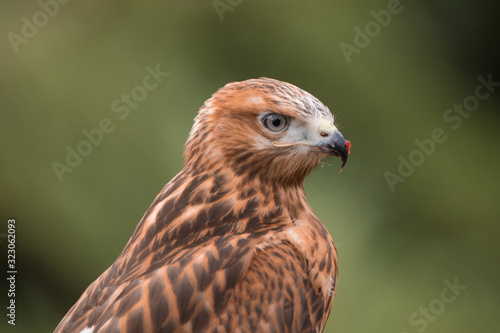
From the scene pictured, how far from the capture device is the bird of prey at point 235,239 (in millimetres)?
2266

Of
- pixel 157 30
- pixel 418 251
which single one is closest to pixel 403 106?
pixel 418 251

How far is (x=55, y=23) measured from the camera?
502 cm

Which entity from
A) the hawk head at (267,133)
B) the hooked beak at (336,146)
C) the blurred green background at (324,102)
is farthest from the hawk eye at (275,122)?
the blurred green background at (324,102)

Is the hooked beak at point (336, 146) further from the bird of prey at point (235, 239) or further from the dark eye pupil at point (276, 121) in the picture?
the dark eye pupil at point (276, 121)

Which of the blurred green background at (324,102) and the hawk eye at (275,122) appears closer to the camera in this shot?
the hawk eye at (275,122)

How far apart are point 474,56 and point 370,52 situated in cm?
91

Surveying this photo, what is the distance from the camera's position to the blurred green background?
196 inches

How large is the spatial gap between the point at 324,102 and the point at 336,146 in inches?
105

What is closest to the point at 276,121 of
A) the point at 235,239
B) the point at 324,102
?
the point at 235,239

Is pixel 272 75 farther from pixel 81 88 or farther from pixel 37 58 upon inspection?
pixel 37 58

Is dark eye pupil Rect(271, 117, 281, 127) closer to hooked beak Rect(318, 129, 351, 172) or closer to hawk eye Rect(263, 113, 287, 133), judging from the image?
hawk eye Rect(263, 113, 287, 133)

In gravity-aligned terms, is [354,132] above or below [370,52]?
below

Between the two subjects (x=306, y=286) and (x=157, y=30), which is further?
(x=157, y=30)

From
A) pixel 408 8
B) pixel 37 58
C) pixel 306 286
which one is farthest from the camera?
pixel 408 8
